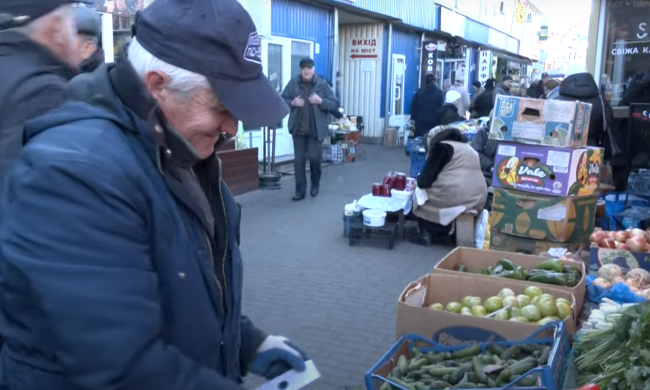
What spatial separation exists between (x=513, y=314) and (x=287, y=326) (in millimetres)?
1926

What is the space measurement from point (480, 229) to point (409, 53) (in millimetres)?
13438

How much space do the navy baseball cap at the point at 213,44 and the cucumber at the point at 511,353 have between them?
7.53 ft

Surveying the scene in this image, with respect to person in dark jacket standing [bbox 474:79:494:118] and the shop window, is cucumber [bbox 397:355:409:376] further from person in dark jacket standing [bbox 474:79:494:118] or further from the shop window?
person in dark jacket standing [bbox 474:79:494:118]

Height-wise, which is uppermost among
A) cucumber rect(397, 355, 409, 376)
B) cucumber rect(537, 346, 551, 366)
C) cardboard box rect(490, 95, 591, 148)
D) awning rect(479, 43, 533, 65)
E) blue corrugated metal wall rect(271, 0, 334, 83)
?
awning rect(479, 43, 533, 65)

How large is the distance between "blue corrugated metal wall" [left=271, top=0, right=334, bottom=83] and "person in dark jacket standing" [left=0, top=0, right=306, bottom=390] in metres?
11.1

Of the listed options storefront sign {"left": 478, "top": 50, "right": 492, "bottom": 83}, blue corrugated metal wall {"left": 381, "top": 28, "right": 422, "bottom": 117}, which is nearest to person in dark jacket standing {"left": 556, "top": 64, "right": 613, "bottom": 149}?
blue corrugated metal wall {"left": 381, "top": 28, "right": 422, "bottom": 117}

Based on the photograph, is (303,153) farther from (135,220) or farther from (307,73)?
(135,220)

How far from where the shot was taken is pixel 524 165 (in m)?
5.75

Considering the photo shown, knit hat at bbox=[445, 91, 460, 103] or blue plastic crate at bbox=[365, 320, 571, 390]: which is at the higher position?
knit hat at bbox=[445, 91, 460, 103]

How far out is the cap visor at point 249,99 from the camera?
4.84 ft

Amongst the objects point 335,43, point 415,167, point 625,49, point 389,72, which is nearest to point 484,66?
point 389,72

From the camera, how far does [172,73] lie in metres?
1.46

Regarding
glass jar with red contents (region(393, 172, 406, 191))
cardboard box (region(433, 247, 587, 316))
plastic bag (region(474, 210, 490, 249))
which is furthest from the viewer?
glass jar with red contents (region(393, 172, 406, 191))

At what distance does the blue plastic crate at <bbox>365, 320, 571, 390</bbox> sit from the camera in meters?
2.97
